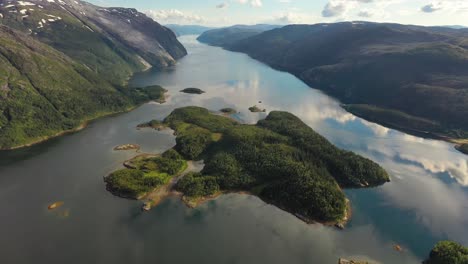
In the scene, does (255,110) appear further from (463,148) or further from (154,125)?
(463,148)

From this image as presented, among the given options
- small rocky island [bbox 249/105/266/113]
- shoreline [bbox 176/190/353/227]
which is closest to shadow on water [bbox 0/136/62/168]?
shoreline [bbox 176/190/353/227]

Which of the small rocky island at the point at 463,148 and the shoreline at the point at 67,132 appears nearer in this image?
Answer: the shoreline at the point at 67,132

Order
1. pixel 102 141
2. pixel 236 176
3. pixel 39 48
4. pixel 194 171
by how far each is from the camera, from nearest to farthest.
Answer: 1. pixel 236 176
2. pixel 194 171
3. pixel 102 141
4. pixel 39 48

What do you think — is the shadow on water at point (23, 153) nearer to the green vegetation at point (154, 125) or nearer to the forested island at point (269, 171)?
the green vegetation at point (154, 125)

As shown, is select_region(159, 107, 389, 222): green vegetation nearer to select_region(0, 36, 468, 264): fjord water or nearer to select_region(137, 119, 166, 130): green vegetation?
select_region(0, 36, 468, 264): fjord water

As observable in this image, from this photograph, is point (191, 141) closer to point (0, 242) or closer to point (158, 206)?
point (158, 206)

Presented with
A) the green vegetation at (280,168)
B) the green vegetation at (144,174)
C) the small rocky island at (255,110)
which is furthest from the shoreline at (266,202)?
the small rocky island at (255,110)

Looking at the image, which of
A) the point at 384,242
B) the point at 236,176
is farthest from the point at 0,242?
the point at 384,242
